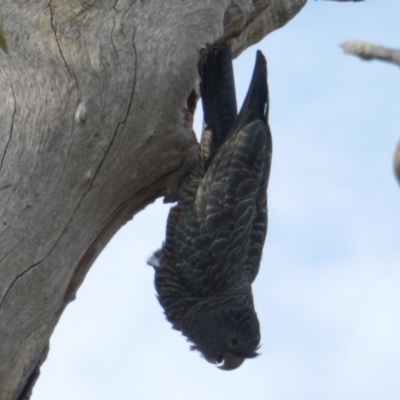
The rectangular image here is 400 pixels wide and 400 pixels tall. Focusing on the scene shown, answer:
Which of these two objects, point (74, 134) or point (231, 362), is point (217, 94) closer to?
point (74, 134)

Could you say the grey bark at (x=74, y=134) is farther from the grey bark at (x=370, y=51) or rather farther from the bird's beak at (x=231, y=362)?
the grey bark at (x=370, y=51)

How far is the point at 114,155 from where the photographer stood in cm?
395

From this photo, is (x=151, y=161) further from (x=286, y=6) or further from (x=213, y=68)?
(x=286, y=6)

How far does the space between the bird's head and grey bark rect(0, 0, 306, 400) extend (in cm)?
100

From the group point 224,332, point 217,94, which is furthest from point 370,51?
point 224,332

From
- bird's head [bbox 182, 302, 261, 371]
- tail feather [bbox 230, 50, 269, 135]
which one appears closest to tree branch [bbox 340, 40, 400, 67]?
tail feather [bbox 230, 50, 269, 135]

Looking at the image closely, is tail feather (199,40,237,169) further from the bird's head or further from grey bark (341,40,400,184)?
grey bark (341,40,400,184)

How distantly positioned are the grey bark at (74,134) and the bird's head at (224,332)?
1003 mm

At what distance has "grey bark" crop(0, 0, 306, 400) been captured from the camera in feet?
11.7

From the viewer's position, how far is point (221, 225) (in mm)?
4691

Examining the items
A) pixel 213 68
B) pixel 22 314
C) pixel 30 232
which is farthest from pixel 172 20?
pixel 22 314

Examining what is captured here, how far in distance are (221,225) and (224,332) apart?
810mm

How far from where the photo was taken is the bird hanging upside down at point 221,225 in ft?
15.2

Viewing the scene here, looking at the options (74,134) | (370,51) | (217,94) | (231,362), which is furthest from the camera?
(231,362)
